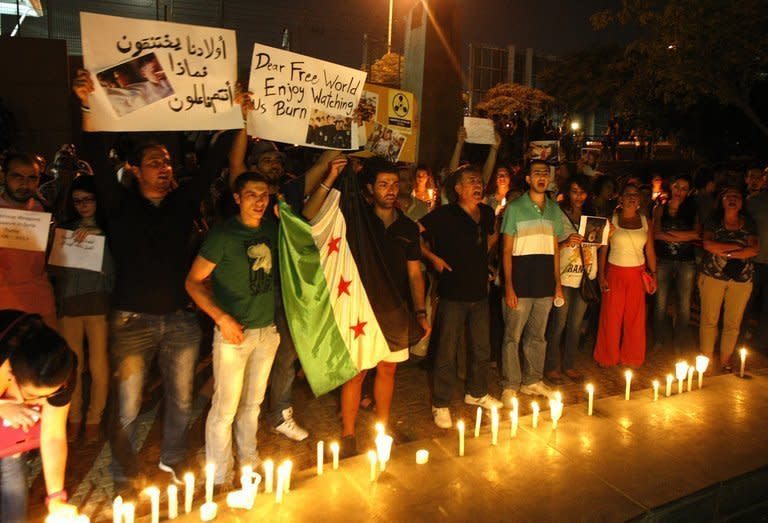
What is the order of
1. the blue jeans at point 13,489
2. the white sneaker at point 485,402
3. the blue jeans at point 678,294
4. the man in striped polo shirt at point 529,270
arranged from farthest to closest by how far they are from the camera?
1. the blue jeans at point 678,294
2. the man in striped polo shirt at point 529,270
3. the white sneaker at point 485,402
4. the blue jeans at point 13,489

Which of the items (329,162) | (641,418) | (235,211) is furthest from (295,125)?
(641,418)

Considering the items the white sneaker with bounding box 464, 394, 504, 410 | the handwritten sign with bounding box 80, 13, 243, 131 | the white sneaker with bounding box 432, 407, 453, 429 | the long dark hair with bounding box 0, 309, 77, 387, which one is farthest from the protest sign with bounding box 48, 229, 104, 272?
the white sneaker with bounding box 464, 394, 504, 410

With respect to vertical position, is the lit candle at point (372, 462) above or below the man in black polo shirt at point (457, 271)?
below

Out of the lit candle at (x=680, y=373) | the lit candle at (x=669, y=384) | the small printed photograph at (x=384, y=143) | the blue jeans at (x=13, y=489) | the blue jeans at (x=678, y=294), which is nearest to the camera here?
the blue jeans at (x=13, y=489)

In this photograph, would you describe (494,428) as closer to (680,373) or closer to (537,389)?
(537,389)

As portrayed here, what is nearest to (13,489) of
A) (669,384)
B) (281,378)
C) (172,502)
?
(172,502)

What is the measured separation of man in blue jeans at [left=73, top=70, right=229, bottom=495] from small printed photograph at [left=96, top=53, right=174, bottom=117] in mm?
121

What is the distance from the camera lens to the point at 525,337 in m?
5.59

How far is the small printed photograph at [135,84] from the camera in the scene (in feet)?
12.3

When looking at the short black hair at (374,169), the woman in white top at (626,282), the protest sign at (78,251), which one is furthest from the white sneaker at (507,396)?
the protest sign at (78,251)

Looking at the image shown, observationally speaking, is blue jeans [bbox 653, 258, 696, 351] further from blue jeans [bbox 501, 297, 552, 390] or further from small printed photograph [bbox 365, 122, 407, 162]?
small printed photograph [bbox 365, 122, 407, 162]

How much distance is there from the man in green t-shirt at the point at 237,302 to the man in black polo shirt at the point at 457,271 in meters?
1.61

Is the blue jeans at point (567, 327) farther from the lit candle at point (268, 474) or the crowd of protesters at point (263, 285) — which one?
the lit candle at point (268, 474)

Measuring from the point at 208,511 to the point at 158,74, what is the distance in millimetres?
2771
